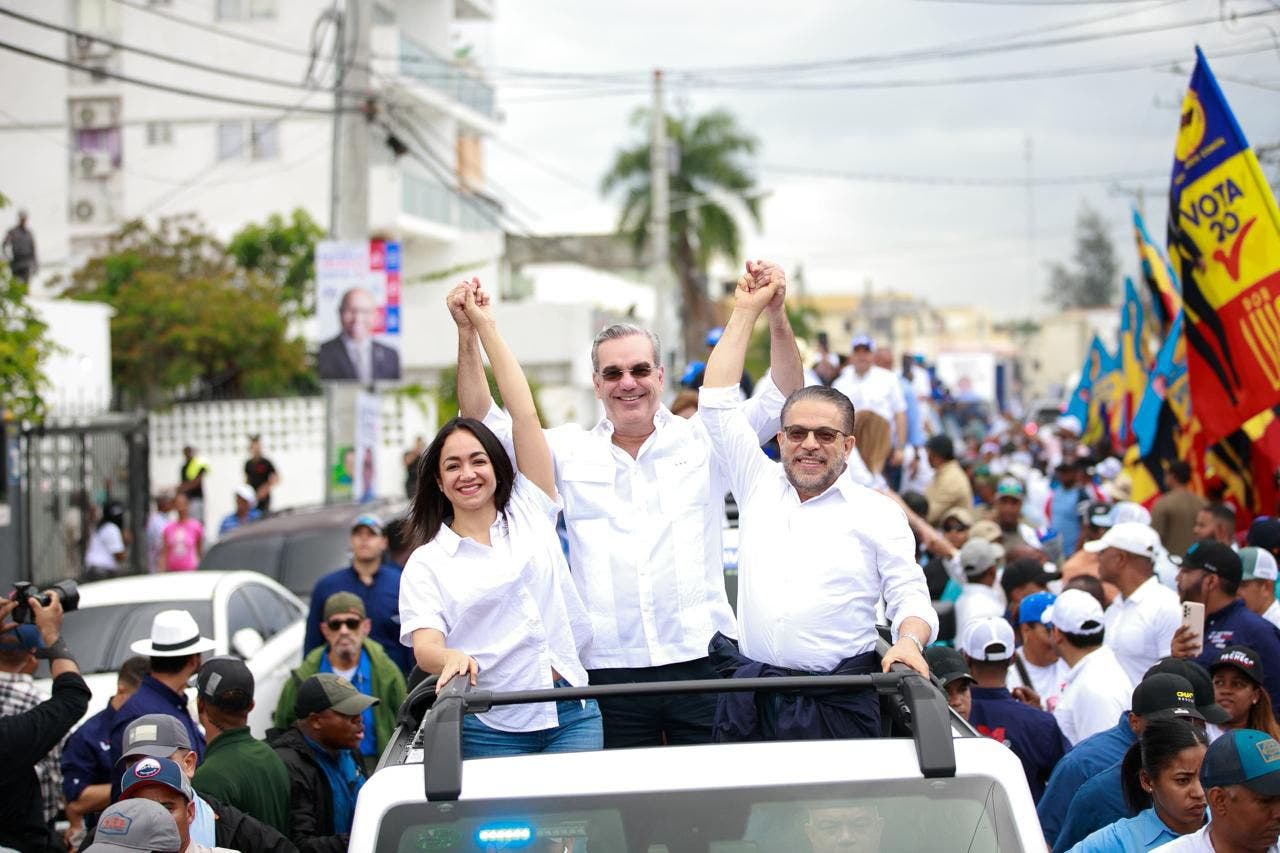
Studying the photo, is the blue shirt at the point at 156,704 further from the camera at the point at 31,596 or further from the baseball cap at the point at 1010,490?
the baseball cap at the point at 1010,490

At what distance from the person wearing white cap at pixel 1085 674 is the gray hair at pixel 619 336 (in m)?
2.56

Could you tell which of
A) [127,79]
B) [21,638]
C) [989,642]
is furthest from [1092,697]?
[127,79]

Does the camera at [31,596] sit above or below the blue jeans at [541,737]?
above

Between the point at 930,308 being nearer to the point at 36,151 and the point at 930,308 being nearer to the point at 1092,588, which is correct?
the point at 36,151

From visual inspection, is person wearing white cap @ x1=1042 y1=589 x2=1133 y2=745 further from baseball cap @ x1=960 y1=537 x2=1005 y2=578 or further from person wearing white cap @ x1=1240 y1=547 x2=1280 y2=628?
baseball cap @ x1=960 y1=537 x2=1005 y2=578

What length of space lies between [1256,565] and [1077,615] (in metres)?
1.48

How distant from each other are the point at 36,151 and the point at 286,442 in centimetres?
1720

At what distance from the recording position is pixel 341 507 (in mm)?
14992

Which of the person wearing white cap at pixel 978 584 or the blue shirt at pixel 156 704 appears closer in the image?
the blue shirt at pixel 156 704

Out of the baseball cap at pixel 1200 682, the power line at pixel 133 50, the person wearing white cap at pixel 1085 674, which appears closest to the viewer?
the baseball cap at pixel 1200 682

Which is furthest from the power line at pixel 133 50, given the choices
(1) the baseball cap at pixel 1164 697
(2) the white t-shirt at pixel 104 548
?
(1) the baseball cap at pixel 1164 697

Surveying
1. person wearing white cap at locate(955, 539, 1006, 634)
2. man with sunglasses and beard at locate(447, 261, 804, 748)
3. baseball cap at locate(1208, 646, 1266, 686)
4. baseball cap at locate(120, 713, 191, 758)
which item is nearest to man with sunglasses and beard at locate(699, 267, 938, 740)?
man with sunglasses and beard at locate(447, 261, 804, 748)

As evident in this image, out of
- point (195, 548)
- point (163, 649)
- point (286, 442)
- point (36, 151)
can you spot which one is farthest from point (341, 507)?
point (36, 151)

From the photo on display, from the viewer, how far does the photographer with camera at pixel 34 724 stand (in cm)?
597
